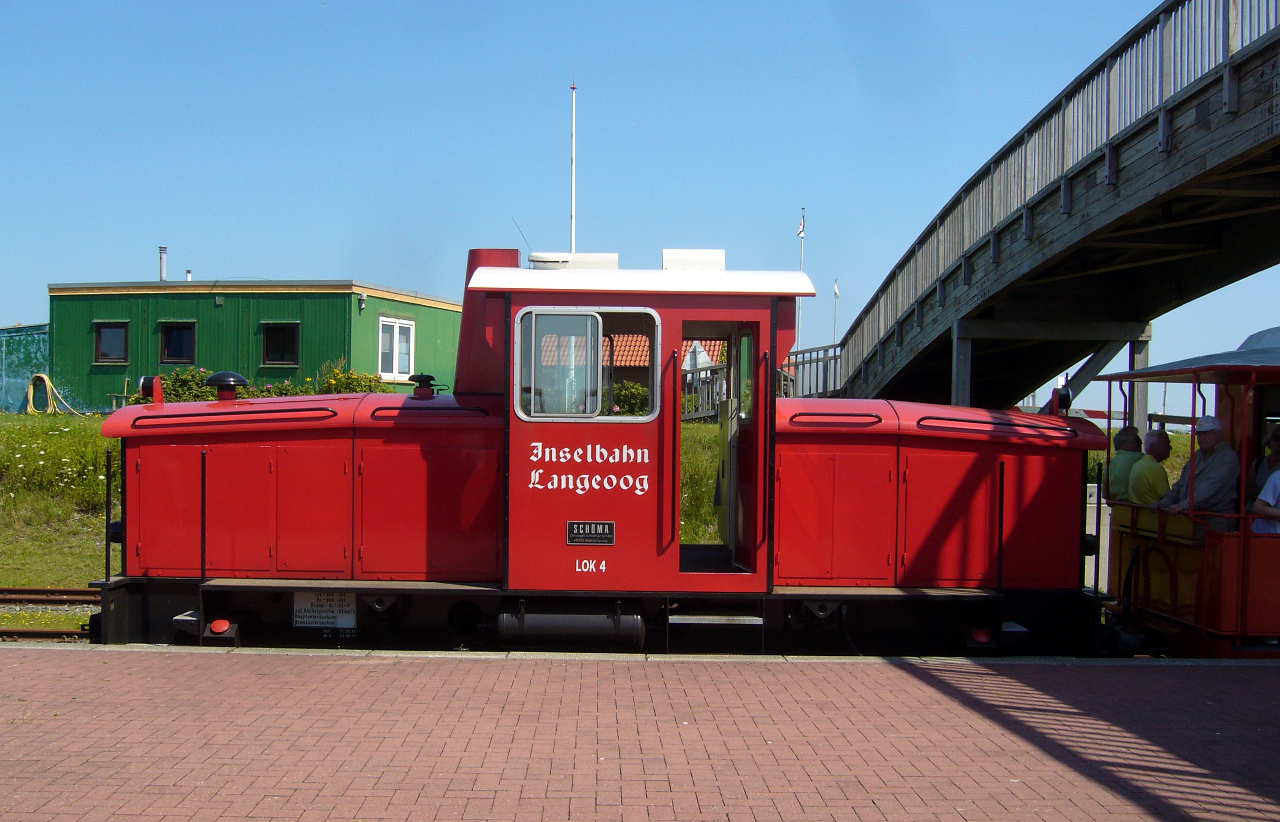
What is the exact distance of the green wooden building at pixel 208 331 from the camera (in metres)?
24.5

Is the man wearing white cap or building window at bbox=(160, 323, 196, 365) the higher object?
building window at bbox=(160, 323, 196, 365)

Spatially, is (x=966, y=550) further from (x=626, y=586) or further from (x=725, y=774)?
(x=725, y=774)

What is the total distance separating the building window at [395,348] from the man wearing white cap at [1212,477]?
787 inches

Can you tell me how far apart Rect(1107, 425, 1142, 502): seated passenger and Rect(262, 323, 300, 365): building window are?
19.7 metres

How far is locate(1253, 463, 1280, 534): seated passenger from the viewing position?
809cm

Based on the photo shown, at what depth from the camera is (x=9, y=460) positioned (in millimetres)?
16219

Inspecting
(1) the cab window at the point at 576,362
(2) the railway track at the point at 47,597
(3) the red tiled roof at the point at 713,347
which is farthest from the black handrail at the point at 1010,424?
(2) the railway track at the point at 47,597

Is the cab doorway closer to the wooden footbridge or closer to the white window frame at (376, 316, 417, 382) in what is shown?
the wooden footbridge

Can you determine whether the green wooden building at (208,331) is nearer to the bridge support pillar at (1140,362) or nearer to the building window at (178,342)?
the building window at (178,342)


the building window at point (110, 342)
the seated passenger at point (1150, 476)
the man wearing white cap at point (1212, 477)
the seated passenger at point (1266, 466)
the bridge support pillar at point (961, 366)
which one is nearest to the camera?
the man wearing white cap at point (1212, 477)

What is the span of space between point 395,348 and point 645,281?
65.5ft

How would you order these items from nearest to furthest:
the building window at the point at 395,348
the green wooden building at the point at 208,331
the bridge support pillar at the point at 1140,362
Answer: the bridge support pillar at the point at 1140,362, the green wooden building at the point at 208,331, the building window at the point at 395,348

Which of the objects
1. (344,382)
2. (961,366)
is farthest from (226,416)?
(344,382)

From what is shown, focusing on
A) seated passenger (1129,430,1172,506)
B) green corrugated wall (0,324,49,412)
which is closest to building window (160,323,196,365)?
green corrugated wall (0,324,49,412)
